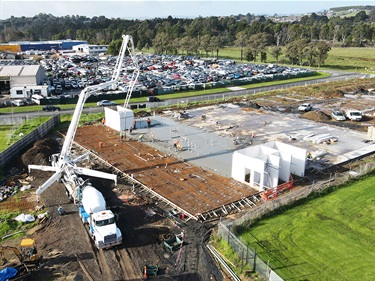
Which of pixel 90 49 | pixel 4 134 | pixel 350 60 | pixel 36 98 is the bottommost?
pixel 4 134

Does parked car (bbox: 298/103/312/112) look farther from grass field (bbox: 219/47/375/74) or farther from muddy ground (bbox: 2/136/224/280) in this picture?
grass field (bbox: 219/47/375/74)

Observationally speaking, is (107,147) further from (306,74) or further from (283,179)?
(306,74)

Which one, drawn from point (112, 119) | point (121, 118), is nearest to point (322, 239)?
point (121, 118)

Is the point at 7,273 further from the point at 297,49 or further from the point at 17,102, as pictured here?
the point at 297,49

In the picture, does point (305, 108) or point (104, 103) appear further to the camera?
point (104, 103)

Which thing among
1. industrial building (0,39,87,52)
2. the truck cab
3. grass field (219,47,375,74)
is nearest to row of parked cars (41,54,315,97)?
grass field (219,47,375,74)

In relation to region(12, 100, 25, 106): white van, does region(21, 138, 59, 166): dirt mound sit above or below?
below
